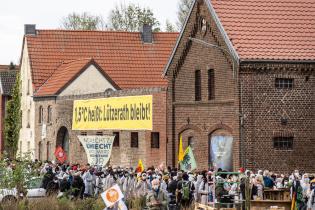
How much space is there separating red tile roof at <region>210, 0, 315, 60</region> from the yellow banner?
8056mm

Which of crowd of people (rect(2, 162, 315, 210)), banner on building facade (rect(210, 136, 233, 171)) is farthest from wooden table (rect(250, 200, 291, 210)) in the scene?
A: banner on building facade (rect(210, 136, 233, 171))

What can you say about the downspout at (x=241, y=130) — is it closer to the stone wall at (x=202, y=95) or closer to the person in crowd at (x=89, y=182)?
the stone wall at (x=202, y=95)

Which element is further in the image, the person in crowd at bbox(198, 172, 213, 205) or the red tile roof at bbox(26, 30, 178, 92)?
the red tile roof at bbox(26, 30, 178, 92)

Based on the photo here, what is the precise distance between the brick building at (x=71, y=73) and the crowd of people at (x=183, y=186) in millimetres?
18656

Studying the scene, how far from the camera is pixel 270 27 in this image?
44594mm

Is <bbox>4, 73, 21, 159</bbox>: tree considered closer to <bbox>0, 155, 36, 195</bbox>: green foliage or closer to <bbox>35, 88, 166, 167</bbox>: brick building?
<bbox>35, 88, 166, 167</bbox>: brick building

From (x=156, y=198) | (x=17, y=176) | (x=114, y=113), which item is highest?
(x=114, y=113)

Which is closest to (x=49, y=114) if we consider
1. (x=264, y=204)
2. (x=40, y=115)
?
(x=40, y=115)

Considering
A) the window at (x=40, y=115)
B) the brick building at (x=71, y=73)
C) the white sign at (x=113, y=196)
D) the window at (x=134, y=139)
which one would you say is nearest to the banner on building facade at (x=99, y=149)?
the window at (x=134, y=139)

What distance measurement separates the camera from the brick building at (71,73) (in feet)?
212

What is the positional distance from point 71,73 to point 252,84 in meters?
25.0

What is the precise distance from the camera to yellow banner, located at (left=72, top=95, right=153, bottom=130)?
51438mm

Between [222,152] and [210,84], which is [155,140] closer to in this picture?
[210,84]

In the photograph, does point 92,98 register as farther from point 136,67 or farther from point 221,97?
point 221,97
